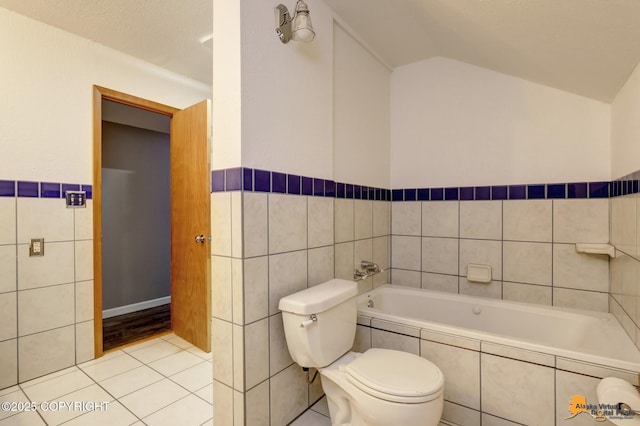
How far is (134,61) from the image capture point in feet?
8.08

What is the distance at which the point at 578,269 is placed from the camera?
6.20 feet

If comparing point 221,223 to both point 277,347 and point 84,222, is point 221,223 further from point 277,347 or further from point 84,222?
point 84,222

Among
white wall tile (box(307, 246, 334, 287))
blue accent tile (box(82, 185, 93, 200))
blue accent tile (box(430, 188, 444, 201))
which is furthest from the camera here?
blue accent tile (box(430, 188, 444, 201))

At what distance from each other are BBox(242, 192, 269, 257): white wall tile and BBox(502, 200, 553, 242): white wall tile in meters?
1.72

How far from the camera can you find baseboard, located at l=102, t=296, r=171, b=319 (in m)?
3.28

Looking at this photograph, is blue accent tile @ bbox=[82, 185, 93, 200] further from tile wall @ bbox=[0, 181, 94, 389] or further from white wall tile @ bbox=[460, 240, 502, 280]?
white wall tile @ bbox=[460, 240, 502, 280]

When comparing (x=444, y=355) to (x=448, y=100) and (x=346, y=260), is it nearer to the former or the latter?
(x=346, y=260)

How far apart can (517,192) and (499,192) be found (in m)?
0.11

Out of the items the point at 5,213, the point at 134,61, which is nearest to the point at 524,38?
the point at 134,61

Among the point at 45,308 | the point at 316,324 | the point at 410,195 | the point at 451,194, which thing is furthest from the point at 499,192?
the point at 45,308

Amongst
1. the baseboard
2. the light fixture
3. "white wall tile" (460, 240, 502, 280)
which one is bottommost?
the baseboard

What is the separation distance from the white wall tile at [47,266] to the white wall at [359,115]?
6.55 ft

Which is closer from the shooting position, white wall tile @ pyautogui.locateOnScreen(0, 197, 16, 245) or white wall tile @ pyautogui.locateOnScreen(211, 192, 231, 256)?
white wall tile @ pyautogui.locateOnScreen(211, 192, 231, 256)

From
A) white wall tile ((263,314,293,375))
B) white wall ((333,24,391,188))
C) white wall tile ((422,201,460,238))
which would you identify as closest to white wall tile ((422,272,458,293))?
white wall tile ((422,201,460,238))
